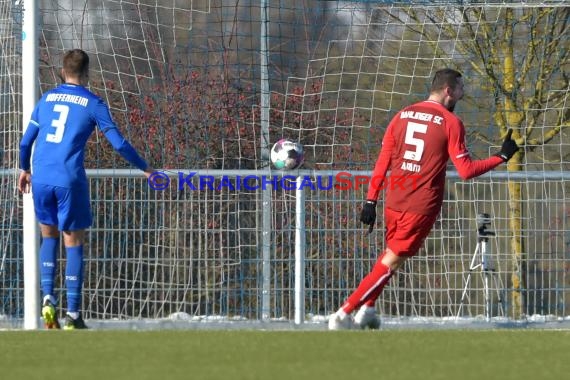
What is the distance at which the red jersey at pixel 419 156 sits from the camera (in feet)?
27.5

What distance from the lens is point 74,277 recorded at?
8500mm

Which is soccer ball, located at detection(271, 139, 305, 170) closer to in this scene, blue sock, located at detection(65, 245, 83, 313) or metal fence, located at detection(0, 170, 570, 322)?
metal fence, located at detection(0, 170, 570, 322)

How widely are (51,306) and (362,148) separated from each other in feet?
11.8

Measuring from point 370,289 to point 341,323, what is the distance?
290 mm

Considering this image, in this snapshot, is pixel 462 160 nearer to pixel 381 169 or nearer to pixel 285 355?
pixel 381 169

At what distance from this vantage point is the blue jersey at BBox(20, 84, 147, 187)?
8438mm

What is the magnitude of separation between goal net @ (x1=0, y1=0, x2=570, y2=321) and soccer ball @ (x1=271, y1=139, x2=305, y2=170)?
0.64ft

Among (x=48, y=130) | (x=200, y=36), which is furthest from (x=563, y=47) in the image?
(x=48, y=130)

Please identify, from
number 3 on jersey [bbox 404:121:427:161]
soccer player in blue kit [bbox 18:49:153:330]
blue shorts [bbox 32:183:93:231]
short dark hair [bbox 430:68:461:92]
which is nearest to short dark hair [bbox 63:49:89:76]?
soccer player in blue kit [bbox 18:49:153:330]

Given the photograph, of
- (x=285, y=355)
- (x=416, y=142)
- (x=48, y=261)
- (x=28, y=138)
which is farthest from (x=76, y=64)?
(x=285, y=355)

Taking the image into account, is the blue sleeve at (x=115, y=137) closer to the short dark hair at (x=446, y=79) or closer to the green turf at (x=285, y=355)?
the green turf at (x=285, y=355)

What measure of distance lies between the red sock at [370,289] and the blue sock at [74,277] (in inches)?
69.4

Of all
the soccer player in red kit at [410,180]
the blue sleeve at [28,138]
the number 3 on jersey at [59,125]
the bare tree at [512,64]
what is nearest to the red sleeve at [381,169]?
the soccer player in red kit at [410,180]

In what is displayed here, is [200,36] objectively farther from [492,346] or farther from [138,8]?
[492,346]
